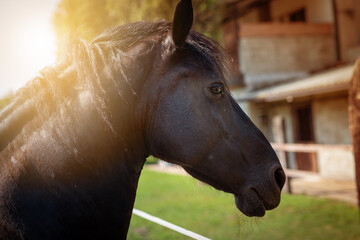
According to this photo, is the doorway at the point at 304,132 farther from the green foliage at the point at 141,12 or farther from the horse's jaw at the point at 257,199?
the horse's jaw at the point at 257,199

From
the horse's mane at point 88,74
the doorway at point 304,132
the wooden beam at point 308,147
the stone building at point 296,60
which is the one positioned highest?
the horse's mane at point 88,74

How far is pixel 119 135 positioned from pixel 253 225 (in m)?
3.52

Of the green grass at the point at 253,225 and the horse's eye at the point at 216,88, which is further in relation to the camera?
the green grass at the point at 253,225

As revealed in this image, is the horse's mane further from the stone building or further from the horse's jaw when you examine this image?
the stone building

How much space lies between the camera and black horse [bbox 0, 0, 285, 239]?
1.42 m

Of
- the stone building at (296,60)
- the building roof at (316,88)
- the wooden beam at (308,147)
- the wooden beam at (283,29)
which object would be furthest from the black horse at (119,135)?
the wooden beam at (283,29)

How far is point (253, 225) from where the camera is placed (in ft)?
14.6

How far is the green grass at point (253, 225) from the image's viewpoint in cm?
540

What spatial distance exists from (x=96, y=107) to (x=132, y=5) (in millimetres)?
12433

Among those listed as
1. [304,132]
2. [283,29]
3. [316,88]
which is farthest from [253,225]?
[283,29]

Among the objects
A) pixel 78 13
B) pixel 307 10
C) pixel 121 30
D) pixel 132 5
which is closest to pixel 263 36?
pixel 307 10

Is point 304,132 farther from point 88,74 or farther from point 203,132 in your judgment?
point 88,74

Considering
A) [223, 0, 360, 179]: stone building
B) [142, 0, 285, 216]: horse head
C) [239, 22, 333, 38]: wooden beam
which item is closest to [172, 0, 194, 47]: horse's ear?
[142, 0, 285, 216]: horse head

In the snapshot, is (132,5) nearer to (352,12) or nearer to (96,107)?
(352,12)
